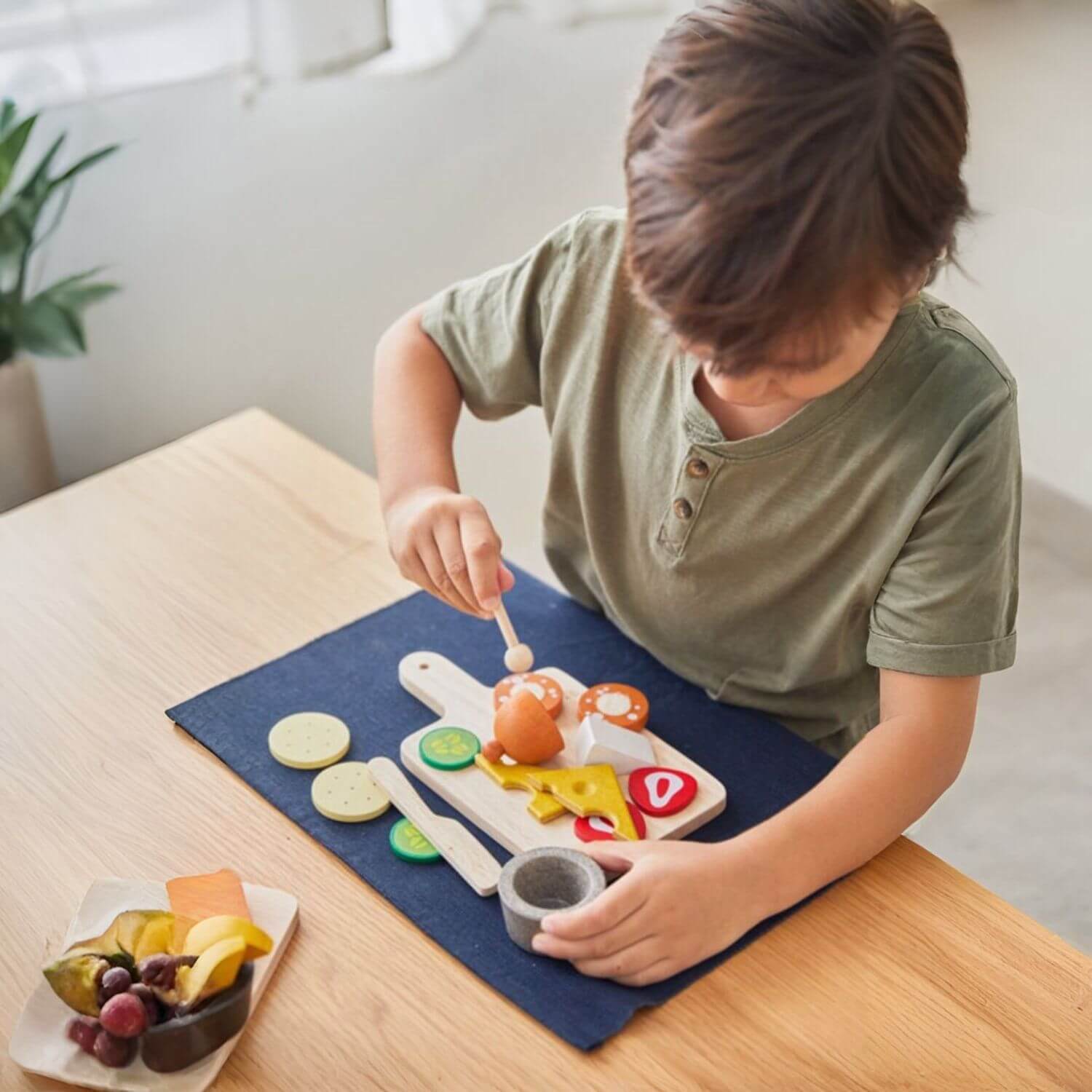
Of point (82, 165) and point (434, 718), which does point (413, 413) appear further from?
point (82, 165)

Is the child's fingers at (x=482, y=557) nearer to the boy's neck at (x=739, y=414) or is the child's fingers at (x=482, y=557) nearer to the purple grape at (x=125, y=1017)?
the boy's neck at (x=739, y=414)

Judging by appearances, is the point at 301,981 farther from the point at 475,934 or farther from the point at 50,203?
the point at 50,203

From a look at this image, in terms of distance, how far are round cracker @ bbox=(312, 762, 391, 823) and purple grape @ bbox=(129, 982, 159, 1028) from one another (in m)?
0.16

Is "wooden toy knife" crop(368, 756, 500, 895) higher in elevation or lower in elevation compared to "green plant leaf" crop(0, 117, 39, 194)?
lower

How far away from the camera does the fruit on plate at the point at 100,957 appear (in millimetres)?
639

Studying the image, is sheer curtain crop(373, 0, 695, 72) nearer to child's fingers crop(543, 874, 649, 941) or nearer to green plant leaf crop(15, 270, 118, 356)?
green plant leaf crop(15, 270, 118, 356)

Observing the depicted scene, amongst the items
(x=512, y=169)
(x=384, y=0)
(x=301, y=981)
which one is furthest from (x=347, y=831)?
(x=512, y=169)

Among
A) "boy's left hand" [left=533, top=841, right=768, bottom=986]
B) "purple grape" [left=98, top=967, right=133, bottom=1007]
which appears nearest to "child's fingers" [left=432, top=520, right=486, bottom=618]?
"boy's left hand" [left=533, top=841, right=768, bottom=986]

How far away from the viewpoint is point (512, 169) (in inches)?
74.8

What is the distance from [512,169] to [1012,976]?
4.76 feet

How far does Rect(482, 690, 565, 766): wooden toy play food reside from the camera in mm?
789

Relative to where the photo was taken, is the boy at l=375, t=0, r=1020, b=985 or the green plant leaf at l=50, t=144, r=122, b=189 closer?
the boy at l=375, t=0, r=1020, b=985

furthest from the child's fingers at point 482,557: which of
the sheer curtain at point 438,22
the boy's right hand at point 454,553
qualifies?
the sheer curtain at point 438,22

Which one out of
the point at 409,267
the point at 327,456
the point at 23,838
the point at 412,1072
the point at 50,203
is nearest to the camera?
the point at 412,1072
